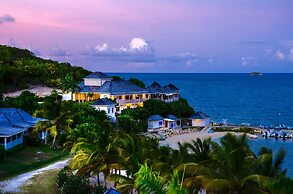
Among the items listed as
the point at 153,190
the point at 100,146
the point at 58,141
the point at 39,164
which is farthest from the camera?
the point at 58,141

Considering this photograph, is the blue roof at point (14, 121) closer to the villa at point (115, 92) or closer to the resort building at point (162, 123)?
the resort building at point (162, 123)

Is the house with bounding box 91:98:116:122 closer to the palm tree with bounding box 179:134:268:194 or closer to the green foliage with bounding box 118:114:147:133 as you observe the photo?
the green foliage with bounding box 118:114:147:133

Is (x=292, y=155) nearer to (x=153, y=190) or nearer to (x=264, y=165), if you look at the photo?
(x=264, y=165)

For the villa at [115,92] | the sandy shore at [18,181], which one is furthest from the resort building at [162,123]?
the sandy shore at [18,181]

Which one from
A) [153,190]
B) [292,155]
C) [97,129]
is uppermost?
[153,190]

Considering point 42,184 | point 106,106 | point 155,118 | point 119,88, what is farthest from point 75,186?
point 119,88

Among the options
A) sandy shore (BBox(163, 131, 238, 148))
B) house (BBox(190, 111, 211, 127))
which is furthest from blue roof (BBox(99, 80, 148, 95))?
sandy shore (BBox(163, 131, 238, 148))

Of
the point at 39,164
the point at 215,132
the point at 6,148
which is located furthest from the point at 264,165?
the point at 215,132

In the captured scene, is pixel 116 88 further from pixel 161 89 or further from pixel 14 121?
pixel 14 121
